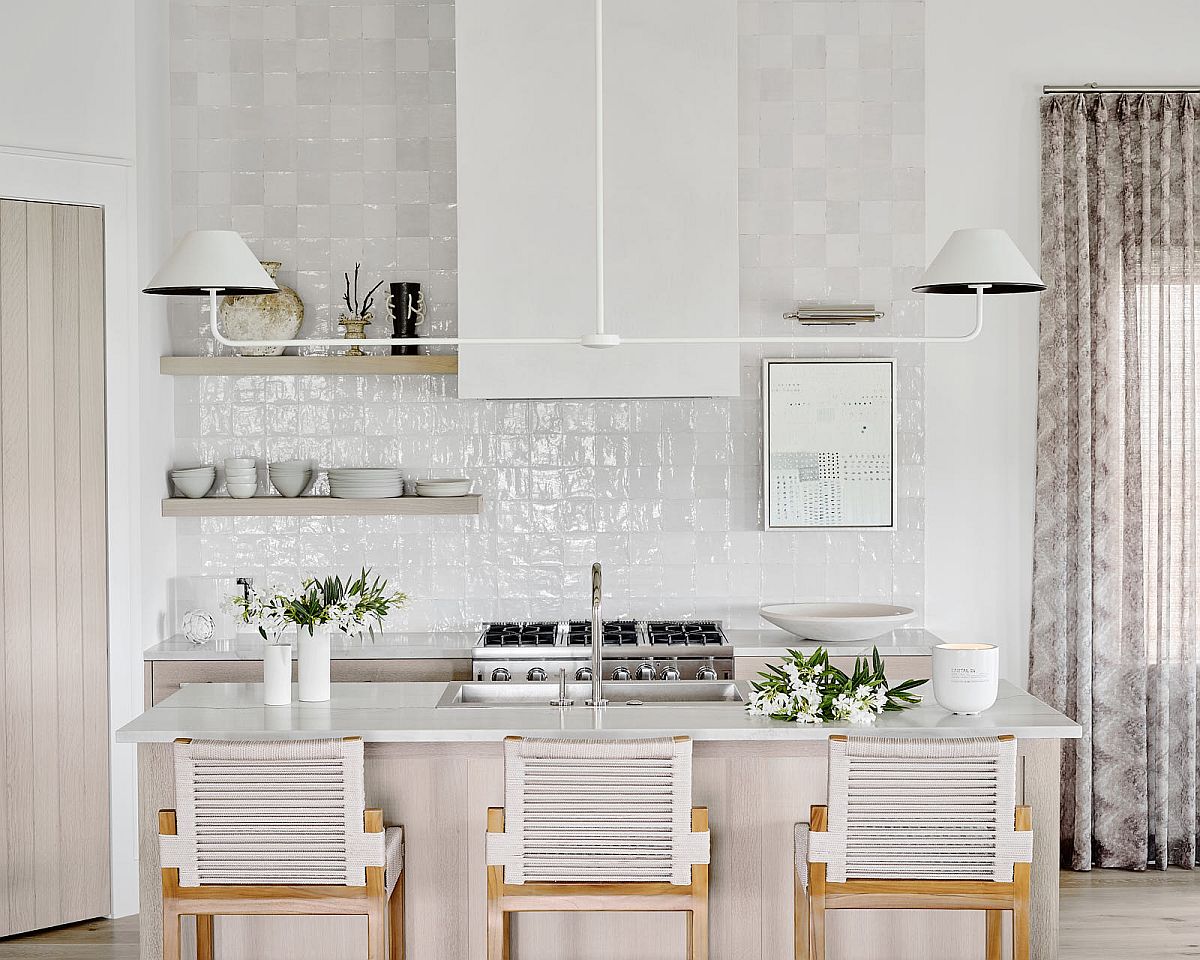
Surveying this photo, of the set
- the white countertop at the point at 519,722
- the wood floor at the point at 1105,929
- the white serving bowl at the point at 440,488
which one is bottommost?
the wood floor at the point at 1105,929

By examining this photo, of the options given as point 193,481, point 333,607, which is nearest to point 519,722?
point 333,607

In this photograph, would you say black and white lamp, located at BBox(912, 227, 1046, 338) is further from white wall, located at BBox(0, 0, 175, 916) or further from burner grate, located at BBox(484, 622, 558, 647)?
white wall, located at BBox(0, 0, 175, 916)

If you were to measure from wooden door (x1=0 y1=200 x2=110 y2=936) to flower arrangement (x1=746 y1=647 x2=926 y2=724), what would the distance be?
2524 millimetres

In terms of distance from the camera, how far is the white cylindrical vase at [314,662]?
320cm

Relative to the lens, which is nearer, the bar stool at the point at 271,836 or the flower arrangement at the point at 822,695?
the bar stool at the point at 271,836

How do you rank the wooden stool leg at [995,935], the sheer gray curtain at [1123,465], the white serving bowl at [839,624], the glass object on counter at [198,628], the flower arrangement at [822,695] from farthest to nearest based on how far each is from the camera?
1. the sheer gray curtain at [1123,465]
2. the glass object on counter at [198,628]
3. the white serving bowl at [839,624]
4. the flower arrangement at [822,695]
5. the wooden stool leg at [995,935]

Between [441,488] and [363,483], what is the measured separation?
311mm

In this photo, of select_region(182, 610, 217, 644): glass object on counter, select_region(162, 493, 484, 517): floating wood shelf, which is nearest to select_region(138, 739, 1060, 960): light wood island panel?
select_region(182, 610, 217, 644): glass object on counter

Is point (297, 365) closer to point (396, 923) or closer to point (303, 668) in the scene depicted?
point (303, 668)

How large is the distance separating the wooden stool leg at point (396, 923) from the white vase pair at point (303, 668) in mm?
575

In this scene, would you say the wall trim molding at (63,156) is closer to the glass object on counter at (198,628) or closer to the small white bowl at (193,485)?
the small white bowl at (193,485)

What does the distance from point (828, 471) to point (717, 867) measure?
2.17 m

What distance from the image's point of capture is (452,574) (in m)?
4.95

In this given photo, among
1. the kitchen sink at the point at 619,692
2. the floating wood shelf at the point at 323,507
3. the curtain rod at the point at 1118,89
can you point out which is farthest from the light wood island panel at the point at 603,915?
the curtain rod at the point at 1118,89
